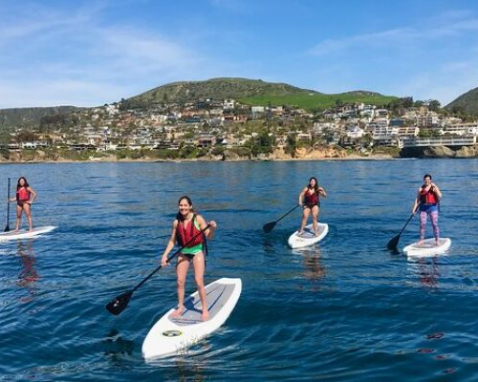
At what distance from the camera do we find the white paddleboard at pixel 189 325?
9.66 meters

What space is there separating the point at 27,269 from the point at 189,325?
875 cm

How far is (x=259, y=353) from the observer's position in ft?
31.7

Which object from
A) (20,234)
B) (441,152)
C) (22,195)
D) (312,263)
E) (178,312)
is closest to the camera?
(178,312)

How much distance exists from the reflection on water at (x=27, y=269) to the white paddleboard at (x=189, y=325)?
4.74 meters

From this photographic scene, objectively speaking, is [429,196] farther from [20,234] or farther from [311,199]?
[20,234]

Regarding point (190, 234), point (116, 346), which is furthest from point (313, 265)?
point (116, 346)

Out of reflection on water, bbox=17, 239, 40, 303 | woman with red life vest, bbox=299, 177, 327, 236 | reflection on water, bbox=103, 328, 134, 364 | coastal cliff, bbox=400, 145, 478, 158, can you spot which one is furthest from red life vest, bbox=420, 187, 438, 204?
coastal cliff, bbox=400, 145, 478, 158

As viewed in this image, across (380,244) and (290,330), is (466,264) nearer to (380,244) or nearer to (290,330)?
(380,244)

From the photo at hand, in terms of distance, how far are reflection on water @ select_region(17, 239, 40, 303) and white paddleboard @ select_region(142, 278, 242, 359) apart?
Answer: 4.74 meters

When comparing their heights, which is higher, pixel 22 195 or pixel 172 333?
pixel 22 195

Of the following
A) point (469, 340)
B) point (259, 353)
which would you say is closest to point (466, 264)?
point (469, 340)

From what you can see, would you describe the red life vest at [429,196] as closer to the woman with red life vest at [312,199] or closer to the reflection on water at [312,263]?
the woman with red life vest at [312,199]

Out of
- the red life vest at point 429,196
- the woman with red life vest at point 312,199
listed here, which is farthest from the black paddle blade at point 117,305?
the red life vest at point 429,196

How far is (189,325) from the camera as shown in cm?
1034
